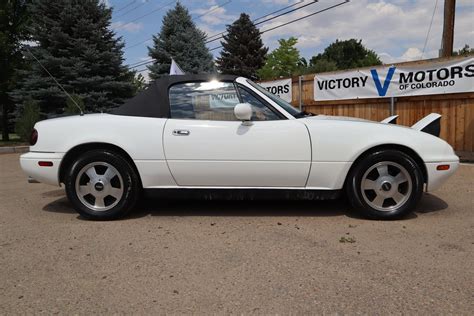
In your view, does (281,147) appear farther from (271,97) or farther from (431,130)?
(431,130)

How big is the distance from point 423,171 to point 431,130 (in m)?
0.76

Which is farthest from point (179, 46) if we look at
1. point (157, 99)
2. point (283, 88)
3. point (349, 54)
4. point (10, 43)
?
point (349, 54)

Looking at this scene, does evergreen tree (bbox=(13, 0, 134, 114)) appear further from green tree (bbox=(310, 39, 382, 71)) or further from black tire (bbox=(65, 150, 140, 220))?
green tree (bbox=(310, 39, 382, 71))

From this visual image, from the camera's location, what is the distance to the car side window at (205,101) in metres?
4.21

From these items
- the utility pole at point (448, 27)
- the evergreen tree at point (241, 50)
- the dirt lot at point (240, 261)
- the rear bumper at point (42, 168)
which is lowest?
the dirt lot at point (240, 261)

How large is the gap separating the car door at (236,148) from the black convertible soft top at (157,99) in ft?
0.57

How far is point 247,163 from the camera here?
13.3 feet

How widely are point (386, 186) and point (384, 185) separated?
0.9 inches

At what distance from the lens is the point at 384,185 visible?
404 centimetres

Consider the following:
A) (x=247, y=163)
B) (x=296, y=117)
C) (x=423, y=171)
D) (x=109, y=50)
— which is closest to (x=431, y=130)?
(x=423, y=171)

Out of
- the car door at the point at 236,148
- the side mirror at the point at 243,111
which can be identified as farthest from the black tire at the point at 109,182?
the side mirror at the point at 243,111

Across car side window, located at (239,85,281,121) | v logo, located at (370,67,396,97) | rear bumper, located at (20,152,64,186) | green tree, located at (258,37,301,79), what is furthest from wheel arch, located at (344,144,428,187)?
green tree, located at (258,37,301,79)

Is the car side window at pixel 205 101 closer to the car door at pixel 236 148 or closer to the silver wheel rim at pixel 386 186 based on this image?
the car door at pixel 236 148

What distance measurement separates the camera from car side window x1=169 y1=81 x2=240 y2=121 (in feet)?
13.8
